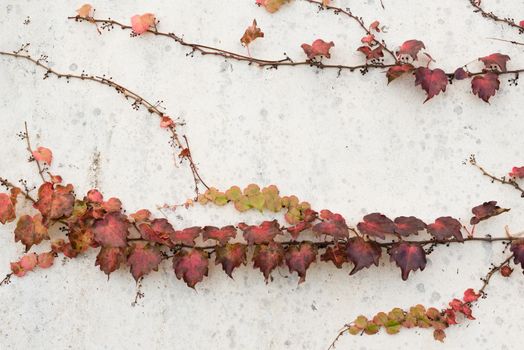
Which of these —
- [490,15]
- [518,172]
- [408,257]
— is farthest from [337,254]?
[490,15]

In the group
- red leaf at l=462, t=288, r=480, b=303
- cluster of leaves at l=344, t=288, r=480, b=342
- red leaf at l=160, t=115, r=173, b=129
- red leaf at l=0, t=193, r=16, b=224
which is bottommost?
cluster of leaves at l=344, t=288, r=480, b=342

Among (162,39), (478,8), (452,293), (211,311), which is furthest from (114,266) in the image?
(478,8)

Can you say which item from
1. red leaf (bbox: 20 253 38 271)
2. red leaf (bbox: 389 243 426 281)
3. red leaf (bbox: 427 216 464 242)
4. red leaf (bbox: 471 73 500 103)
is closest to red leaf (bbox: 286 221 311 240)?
red leaf (bbox: 389 243 426 281)

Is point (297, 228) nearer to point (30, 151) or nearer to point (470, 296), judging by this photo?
point (470, 296)

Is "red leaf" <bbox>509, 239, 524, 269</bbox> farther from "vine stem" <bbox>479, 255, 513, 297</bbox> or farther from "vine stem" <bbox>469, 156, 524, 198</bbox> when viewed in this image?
"vine stem" <bbox>469, 156, 524, 198</bbox>

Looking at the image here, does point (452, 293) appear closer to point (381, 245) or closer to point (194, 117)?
point (381, 245)

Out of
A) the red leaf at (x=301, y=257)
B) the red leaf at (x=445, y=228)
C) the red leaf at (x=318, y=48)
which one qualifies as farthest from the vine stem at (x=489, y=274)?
the red leaf at (x=318, y=48)

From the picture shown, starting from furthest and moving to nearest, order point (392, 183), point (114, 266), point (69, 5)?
1. point (69, 5)
2. point (392, 183)
3. point (114, 266)
